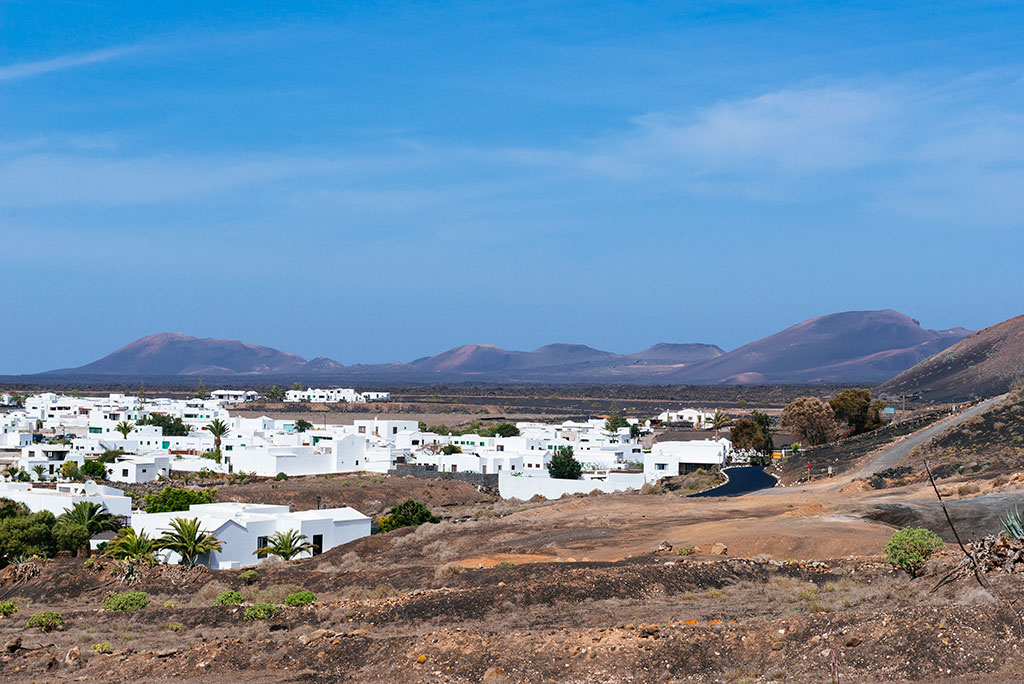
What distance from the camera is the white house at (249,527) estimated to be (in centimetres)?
3316

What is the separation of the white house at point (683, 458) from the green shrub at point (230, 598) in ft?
141

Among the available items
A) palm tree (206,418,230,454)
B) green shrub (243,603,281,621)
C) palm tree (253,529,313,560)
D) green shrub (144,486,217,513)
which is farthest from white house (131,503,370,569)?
palm tree (206,418,230,454)

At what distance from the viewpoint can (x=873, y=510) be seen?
32.2 metres

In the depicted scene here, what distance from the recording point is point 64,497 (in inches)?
1697

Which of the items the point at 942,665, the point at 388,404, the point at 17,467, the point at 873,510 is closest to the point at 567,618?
the point at 942,665

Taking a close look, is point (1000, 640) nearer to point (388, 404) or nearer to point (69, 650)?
point (69, 650)

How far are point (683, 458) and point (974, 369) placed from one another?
90365 millimetres

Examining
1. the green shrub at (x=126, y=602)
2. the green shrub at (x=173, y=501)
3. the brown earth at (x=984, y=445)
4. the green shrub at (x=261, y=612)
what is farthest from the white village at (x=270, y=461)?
the brown earth at (x=984, y=445)

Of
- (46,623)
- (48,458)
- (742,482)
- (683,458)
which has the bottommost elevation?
(742,482)

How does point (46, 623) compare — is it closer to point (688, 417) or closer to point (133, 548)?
point (133, 548)

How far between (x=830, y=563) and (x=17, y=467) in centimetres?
5757

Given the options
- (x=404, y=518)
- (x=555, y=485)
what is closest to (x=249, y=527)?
(x=404, y=518)

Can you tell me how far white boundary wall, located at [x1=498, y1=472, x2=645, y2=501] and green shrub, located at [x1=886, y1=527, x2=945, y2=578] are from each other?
3641 centimetres

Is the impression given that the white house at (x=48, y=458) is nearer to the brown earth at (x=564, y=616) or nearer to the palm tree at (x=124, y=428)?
the palm tree at (x=124, y=428)
